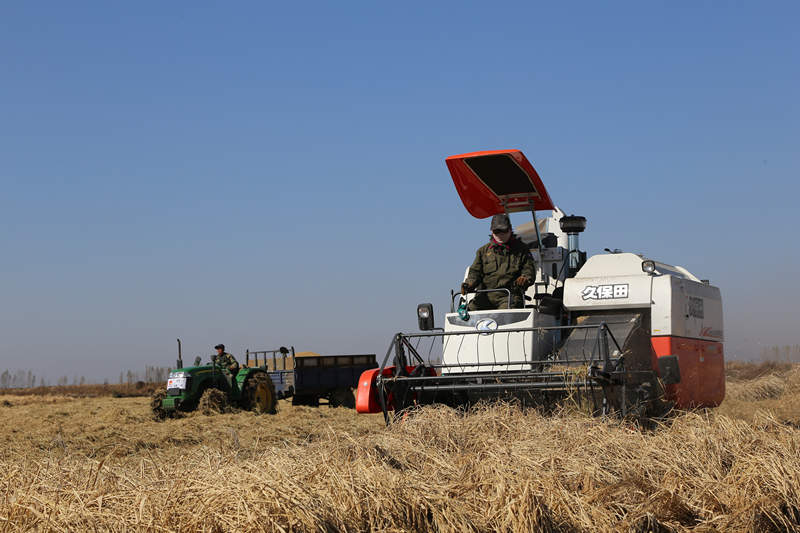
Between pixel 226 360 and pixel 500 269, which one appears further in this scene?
pixel 226 360

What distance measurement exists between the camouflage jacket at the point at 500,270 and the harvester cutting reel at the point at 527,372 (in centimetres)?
74

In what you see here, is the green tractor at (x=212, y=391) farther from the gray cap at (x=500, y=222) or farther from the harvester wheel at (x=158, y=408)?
the gray cap at (x=500, y=222)

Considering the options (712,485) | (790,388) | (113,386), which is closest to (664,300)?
(712,485)

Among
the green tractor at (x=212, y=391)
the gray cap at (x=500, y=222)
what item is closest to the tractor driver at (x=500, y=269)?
the gray cap at (x=500, y=222)

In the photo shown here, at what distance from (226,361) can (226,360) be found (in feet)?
0.09

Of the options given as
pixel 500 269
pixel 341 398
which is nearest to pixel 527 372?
pixel 500 269

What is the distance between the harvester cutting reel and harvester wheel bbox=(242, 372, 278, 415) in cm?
1008

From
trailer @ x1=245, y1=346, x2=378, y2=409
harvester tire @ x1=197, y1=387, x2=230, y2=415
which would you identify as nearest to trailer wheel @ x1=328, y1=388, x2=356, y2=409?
trailer @ x1=245, y1=346, x2=378, y2=409

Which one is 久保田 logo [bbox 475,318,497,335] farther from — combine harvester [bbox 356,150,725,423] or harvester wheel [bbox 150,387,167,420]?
harvester wheel [bbox 150,387,167,420]

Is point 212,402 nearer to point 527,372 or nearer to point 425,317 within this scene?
point 425,317

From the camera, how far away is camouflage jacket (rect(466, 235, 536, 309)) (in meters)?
9.74

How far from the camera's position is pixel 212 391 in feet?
57.9

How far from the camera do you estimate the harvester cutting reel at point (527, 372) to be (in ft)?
26.3

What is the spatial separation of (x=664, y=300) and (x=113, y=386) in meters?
38.5
